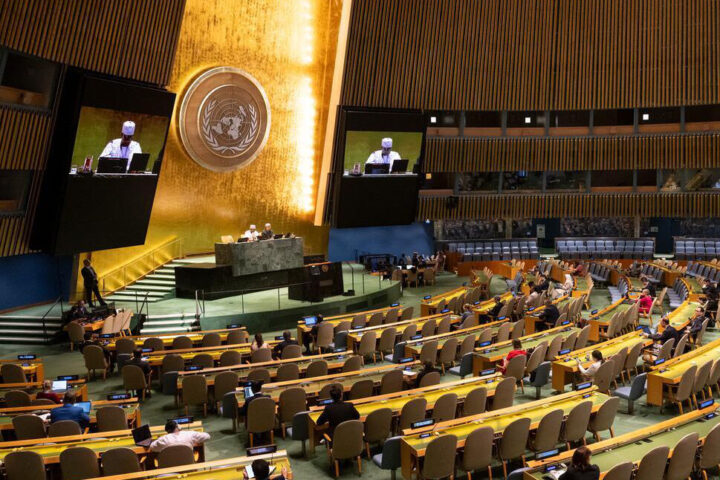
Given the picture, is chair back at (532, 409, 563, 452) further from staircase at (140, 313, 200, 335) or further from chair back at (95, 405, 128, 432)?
staircase at (140, 313, 200, 335)

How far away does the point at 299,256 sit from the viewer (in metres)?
19.0

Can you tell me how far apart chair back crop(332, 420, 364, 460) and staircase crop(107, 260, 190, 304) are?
37.7ft

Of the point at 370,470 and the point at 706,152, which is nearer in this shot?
the point at 370,470

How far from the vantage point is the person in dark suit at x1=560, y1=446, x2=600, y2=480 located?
557 centimetres

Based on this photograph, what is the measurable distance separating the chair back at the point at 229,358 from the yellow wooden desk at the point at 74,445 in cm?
390

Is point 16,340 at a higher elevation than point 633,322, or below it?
below

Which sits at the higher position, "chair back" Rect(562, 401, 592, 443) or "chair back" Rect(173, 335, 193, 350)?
"chair back" Rect(173, 335, 193, 350)

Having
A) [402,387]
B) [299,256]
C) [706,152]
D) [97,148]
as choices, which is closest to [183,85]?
[97,148]

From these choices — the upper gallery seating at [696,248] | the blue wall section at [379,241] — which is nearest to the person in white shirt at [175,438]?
the blue wall section at [379,241]

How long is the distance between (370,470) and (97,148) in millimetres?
11174

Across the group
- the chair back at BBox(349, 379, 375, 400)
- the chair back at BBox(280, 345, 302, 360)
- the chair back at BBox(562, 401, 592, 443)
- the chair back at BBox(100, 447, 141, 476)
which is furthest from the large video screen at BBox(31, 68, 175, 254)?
the chair back at BBox(562, 401, 592, 443)

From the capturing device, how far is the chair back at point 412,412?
7875mm

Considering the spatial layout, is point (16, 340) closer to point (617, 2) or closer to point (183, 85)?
point (183, 85)

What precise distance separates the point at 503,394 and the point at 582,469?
3.09 meters
